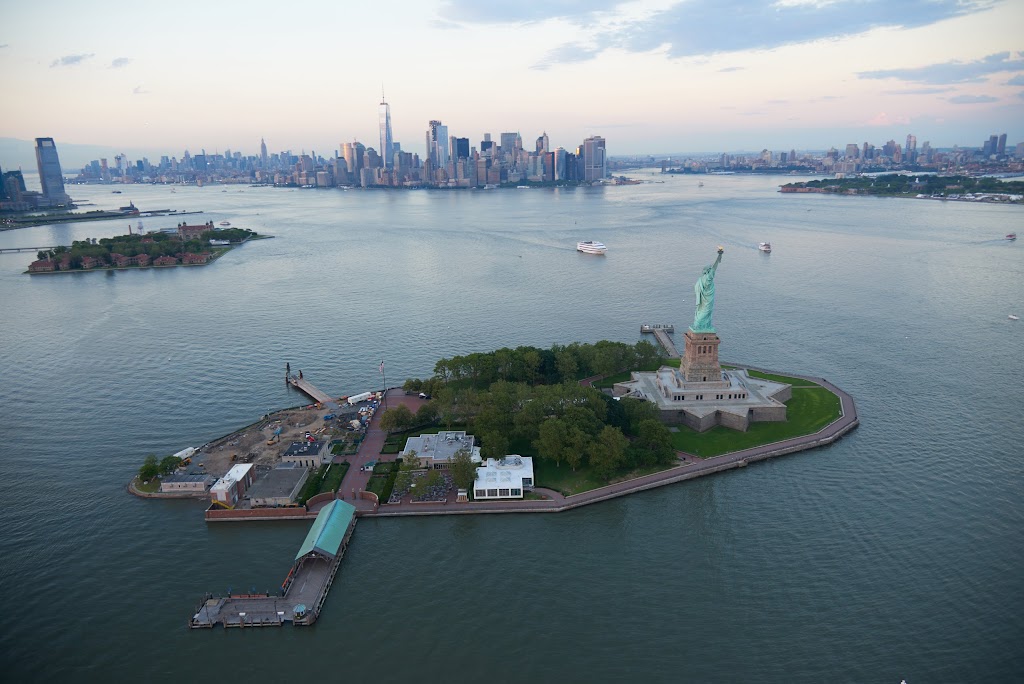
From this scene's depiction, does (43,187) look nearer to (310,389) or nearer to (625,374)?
(310,389)

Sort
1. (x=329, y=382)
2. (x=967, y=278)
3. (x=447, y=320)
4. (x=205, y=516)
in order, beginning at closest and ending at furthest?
(x=205, y=516) → (x=329, y=382) → (x=447, y=320) → (x=967, y=278)

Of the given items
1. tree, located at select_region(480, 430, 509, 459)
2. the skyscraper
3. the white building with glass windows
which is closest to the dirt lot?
tree, located at select_region(480, 430, 509, 459)

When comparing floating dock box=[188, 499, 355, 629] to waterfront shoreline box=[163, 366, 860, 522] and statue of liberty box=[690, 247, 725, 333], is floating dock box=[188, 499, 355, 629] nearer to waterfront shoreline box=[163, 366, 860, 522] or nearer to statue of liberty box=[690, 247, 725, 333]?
waterfront shoreline box=[163, 366, 860, 522]

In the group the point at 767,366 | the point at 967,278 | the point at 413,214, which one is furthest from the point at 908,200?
the point at 767,366

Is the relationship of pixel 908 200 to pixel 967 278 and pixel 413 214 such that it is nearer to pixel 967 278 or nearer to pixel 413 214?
pixel 967 278

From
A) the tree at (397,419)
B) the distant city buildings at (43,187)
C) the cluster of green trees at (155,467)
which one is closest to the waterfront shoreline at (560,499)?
the tree at (397,419)

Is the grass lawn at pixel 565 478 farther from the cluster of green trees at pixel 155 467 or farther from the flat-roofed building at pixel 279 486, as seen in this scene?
the cluster of green trees at pixel 155 467
